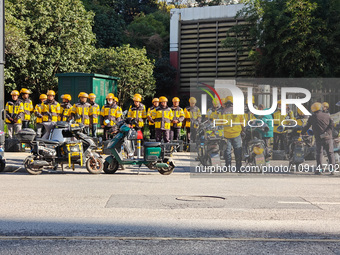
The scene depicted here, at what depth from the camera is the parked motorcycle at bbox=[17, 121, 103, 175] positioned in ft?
43.5

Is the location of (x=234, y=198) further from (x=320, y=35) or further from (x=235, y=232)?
(x=320, y=35)

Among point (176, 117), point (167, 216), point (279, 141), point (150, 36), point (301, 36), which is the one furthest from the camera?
point (150, 36)

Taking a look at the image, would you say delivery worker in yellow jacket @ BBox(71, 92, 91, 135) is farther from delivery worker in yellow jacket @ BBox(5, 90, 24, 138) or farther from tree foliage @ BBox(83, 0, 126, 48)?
tree foliage @ BBox(83, 0, 126, 48)

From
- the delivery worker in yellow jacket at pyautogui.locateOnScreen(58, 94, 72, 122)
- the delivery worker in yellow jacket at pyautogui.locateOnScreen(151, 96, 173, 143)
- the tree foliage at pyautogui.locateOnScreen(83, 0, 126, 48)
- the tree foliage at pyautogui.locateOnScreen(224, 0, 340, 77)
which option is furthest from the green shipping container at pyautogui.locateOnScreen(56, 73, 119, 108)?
the tree foliage at pyautogui.locateOnScreen(83, 0, 126, 48)

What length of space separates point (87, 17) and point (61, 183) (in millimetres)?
23200

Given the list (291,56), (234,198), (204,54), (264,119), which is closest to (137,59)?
(204,54)

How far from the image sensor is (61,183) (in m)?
11.6

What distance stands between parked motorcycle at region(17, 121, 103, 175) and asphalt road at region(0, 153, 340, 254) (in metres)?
0.84

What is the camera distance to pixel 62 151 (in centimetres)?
1354

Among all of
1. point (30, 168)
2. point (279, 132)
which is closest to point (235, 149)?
point (279, 132)

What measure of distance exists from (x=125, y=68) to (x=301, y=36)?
1125cm

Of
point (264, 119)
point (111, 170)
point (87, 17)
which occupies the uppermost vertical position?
point (87, 17)

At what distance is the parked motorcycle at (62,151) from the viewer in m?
13.3

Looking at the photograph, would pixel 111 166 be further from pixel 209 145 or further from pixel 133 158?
pixel 209 145
